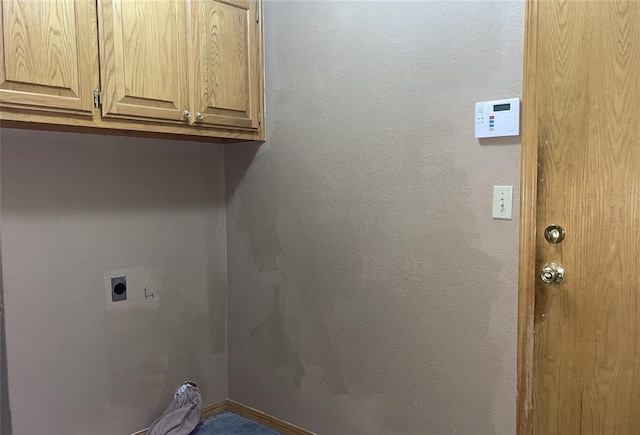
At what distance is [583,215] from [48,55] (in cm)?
187

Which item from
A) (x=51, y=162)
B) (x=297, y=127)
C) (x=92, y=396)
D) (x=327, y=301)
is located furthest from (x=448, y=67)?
(x=92, y=396)

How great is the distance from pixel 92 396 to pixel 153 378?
0.30 metres

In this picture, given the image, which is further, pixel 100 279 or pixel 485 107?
pixel 100 279

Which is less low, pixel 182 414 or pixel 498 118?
pixel 498 118

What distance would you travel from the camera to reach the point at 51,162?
210 centimetres

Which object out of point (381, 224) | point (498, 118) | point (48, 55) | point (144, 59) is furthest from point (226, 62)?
point (498, 118)

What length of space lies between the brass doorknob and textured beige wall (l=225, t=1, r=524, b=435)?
10cm

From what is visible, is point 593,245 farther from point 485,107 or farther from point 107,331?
point 107,331

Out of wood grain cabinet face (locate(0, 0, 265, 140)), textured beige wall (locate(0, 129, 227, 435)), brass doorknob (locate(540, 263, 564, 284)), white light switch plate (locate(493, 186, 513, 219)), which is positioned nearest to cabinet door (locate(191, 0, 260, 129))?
wood grain cabinet face (locate(0, 0, 265, 140))

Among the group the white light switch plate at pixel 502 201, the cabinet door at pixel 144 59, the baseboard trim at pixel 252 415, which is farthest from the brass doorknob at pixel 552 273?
the cabinet door at pixel 144 59

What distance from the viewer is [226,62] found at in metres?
2.28

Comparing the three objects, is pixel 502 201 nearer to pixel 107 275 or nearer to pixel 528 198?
pixel 528 198

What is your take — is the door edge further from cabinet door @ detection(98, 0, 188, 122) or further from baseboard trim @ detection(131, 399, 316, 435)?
cabinet door @ detection(98, 0, 188, 122)

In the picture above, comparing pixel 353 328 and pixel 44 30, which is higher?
pixel 44 30
